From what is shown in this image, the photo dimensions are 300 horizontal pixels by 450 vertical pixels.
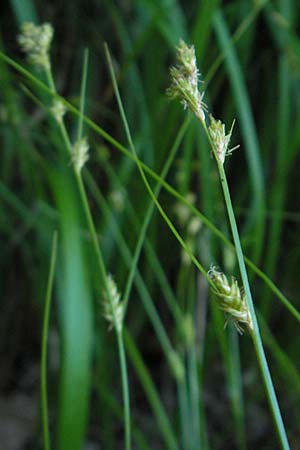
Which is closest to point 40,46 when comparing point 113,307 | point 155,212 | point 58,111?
point 58,111

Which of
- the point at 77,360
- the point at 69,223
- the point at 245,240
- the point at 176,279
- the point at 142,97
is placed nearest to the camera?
the point at 77,360

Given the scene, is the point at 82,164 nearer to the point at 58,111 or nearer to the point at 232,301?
the point at 58,111

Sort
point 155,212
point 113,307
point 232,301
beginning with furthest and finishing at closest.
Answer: point 155,212 → point 113,307 → point 232,301

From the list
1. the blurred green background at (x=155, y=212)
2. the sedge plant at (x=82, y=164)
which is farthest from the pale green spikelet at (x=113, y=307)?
the blurred green background at (x=155, y=212)

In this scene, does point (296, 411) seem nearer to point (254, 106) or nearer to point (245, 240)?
point (245, 240)

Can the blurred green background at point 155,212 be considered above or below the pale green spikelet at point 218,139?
above

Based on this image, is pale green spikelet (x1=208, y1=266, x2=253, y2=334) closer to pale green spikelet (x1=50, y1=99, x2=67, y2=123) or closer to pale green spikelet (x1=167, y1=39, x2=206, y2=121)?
pale green spikelet (x1=167, y1=39, x2=206, y2=121)

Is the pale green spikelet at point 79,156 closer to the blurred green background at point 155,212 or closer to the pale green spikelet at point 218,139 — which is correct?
the pale green spikelet at point 218,139

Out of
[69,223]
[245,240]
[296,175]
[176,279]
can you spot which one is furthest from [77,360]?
[296,175]
